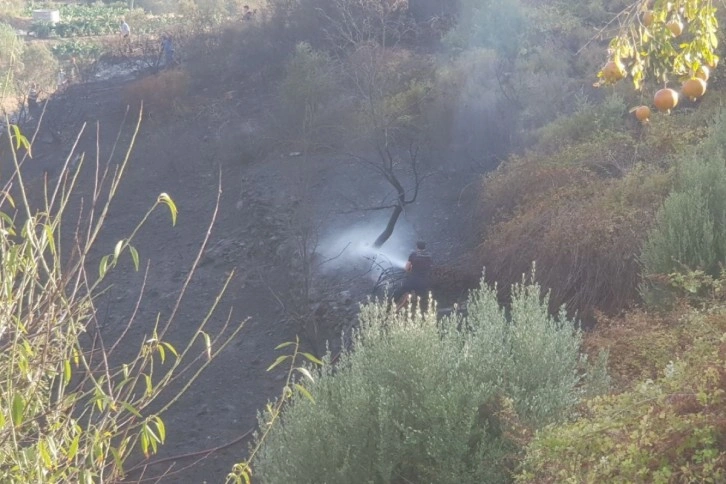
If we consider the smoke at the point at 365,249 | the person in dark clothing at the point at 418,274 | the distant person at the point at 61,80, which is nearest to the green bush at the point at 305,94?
the smoke at the point at 365,249

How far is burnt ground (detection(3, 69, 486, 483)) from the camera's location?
8.45 m

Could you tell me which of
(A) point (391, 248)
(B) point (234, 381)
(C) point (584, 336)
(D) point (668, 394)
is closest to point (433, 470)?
(D) point (668, 394)

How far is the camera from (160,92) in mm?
18000

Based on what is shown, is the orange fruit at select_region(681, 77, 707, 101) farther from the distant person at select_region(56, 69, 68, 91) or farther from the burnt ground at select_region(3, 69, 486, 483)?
the distant person at select_region(56, 69, 68, 91)

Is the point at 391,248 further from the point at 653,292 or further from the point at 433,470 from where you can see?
the point at 433,470

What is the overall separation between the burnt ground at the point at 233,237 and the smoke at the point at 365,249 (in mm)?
57

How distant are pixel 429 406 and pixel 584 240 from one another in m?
4.25

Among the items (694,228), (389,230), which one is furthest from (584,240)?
(389,230)

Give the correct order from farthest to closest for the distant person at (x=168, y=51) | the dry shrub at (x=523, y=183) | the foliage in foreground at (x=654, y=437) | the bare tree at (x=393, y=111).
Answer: the distant person at (x=168, y=51), the bare tree at (x=393, y=111), the dry shrub at (x=523, y=183), the foliage in foreground at (x=654, y=437)

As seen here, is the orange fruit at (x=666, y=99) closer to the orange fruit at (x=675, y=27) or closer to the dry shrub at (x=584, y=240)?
the orange fruit at (x=675, y=27)

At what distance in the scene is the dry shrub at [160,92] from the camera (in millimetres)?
17844

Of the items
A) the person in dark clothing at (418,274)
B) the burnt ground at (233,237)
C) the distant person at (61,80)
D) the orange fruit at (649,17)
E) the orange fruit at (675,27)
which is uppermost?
the orange fruit at (649,17)

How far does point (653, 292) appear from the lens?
591cm

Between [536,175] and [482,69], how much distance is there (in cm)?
484
